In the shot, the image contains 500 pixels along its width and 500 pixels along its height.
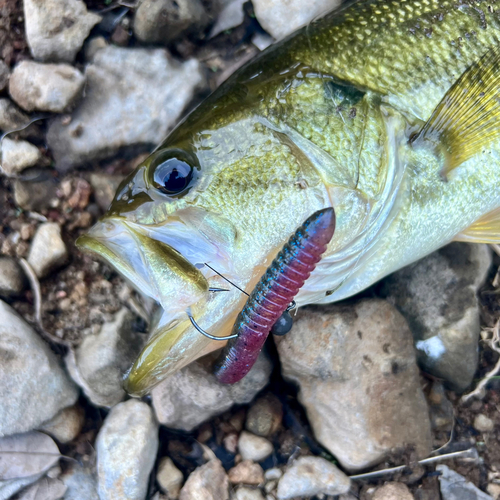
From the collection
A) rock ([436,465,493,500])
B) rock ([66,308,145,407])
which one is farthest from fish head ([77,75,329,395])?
rock ([436,465,493,500])

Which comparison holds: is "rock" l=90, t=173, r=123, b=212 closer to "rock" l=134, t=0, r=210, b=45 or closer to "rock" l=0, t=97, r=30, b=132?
"rock" l=0, t=97, r=30, b=132

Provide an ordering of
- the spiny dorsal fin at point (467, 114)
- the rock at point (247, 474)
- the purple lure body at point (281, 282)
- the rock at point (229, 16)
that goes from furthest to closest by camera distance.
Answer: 1. the rock at point (229, 16)
2. the rock at point (247, 474)
3. the spiny dorsal fin at point (467, 114)
4. the purple lure body at point (281, 282)

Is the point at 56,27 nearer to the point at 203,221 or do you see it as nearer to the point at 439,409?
the point at 203,221

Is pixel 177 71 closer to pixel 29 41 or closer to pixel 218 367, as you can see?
pixel 29 41

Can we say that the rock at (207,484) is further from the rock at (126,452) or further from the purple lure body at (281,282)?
the purple lure body at (281,282)

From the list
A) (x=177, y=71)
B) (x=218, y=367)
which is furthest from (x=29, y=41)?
(x=218, y=367)

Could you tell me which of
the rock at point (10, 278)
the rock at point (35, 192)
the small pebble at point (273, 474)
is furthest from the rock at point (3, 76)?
the small pebble at point (273, 474)
